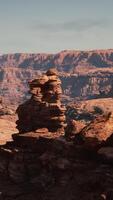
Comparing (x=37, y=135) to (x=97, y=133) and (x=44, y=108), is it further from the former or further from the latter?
(x=97, y=133)

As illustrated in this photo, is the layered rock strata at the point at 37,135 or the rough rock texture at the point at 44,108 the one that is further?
the rough rock texture at the point at 44,108

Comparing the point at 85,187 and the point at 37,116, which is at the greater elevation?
the point at 37,116

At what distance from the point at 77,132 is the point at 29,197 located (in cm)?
1237

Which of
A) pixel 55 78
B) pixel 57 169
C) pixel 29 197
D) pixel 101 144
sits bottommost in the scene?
pixel 29 197

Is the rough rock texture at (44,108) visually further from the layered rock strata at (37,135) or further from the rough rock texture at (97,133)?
the rough rock texture at (97,133)

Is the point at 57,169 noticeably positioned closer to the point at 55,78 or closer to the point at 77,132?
the point at 77,132

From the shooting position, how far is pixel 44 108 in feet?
253

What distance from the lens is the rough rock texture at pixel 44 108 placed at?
251 feet

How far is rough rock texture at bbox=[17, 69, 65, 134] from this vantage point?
76375 millimetres

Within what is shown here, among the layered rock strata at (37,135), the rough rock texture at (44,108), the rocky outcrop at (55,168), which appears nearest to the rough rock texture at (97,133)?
the rocky outcrop at (55,168)

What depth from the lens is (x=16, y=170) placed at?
63.5 metres

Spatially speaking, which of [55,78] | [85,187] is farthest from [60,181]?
[55,78]

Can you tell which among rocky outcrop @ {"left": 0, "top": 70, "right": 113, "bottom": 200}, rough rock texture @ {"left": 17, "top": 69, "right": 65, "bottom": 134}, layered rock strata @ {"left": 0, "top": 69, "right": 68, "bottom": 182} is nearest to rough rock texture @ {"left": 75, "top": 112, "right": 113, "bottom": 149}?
rocky outcrop @ {"left": 0, "top": 70, "right": 113, "bottom": 200}

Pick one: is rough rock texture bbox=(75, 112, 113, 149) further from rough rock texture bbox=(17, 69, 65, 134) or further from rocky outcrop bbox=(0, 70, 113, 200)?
rough rock texture bbox=(17, 69, 65, 134)
